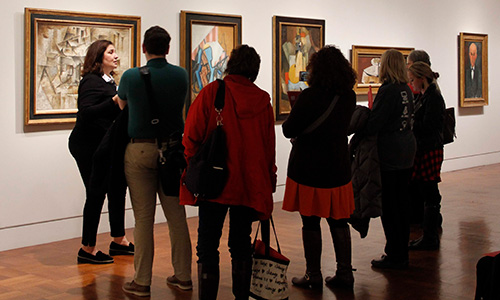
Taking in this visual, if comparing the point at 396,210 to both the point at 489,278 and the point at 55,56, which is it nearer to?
the point at 489,278

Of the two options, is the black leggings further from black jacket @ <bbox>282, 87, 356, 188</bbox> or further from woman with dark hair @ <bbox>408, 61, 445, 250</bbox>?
woman with dark hair @ <bbox>408, 61, 445, 250</bbox>

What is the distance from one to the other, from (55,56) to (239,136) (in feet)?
12.8

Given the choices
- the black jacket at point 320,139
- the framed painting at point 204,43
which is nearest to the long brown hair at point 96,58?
the black jacket at point 320,139

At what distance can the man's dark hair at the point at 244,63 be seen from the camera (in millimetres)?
4730

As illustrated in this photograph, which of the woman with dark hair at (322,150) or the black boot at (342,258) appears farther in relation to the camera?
the black boot at (342,258)

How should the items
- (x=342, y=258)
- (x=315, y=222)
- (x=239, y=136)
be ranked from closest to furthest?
(x=239, y=136), (x=315, y=222), (x=342, y=258)

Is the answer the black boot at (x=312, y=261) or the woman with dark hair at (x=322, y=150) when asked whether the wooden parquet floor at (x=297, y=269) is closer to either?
the black boot at (x=312, y=261)

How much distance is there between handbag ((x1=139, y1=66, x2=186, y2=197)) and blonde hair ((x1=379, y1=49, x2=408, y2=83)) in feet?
6.43

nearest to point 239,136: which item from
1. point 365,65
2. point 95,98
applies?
point 95,98

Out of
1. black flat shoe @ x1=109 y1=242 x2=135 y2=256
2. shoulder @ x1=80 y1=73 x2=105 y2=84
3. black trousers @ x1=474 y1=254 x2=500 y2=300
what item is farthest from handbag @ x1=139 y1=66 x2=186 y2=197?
black trousers @ x1=474 y1=254 x2=500 y2=300

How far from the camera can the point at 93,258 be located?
6.73m

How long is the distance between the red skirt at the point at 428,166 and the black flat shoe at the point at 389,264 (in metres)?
1.35

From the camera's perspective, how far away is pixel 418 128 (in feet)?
23.9

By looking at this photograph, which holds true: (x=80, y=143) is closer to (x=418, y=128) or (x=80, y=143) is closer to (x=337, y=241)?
(x=337, y=241)
